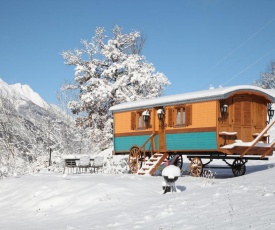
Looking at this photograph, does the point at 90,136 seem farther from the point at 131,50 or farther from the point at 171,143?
the point at 171,143

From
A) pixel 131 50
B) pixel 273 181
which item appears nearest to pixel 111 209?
pixel 273 181

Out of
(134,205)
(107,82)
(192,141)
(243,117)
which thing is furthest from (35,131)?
(134,205)

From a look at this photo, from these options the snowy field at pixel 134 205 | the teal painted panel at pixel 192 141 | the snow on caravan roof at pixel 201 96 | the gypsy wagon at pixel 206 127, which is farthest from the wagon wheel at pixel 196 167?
the snowy field at pixel 134 205

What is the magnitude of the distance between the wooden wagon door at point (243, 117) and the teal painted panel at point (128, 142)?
13.8 ft

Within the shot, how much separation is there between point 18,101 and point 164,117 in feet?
75.4

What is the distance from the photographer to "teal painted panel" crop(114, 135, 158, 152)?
2119 cm

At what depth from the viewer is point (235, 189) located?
38.7ft

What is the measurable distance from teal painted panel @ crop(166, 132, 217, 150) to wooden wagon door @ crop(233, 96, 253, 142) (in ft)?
3.66

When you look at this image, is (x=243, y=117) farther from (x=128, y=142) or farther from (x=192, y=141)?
(x=128, y=142)

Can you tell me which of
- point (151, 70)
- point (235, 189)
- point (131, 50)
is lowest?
point (235, 189)

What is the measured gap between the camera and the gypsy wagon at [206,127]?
17250 millimetres

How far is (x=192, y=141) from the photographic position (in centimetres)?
1827

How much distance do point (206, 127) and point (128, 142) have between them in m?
5.62

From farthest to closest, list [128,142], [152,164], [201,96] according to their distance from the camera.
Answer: [128,142], [152,164], [201,96]
